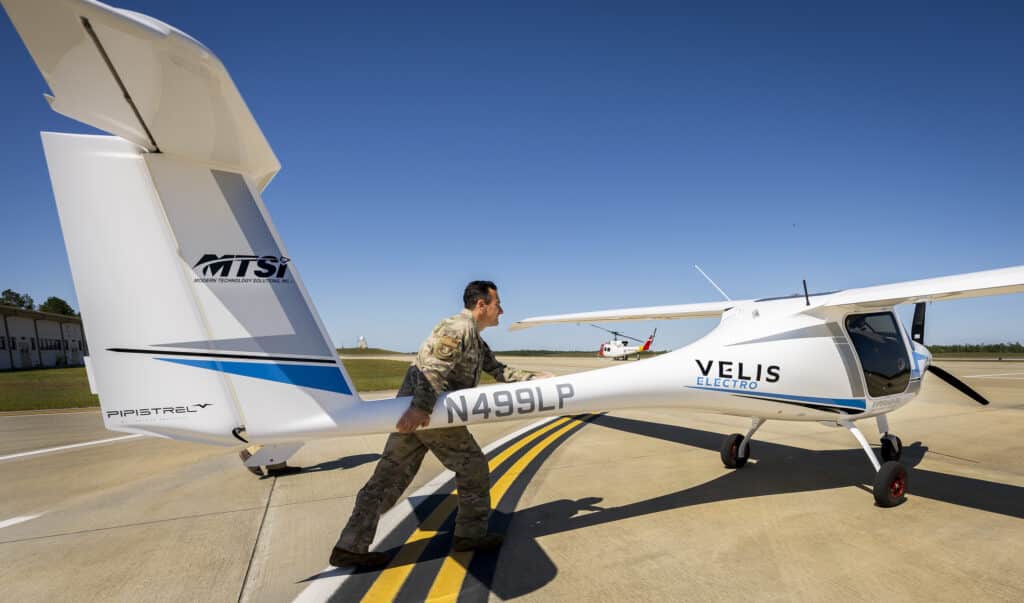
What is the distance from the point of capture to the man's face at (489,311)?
395cm

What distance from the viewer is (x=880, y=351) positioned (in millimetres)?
5504

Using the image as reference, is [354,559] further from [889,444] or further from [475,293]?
[889,444]

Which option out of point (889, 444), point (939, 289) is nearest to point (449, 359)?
point (939, 289)

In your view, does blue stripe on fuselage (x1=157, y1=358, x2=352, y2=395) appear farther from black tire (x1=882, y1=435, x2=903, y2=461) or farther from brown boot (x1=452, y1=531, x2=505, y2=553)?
black tire (x1=882, y1=435, x2=903, y2=461)

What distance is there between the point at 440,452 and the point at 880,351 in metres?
4.98

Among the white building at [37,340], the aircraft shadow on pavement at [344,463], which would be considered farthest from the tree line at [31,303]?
the aircraft shadow on pavement at [344,463]

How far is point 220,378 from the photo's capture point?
3.03 m

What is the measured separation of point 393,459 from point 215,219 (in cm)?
203

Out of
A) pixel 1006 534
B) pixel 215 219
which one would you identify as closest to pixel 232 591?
pixel 215 219

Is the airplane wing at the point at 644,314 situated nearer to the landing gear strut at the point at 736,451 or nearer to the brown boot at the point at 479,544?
the landing gear strut at the point at 736,451

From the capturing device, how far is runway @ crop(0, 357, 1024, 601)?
3.27 m

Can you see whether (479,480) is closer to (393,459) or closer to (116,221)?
(393,459)

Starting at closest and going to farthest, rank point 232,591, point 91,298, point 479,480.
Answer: point 91,298 → point 232,591 → point 479,480

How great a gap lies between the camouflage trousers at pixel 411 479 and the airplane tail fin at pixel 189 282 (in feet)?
2.26
